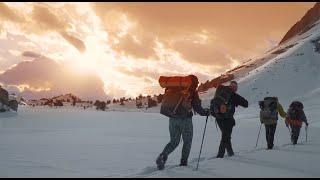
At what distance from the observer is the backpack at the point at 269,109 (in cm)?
1822

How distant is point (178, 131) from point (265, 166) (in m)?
2.52

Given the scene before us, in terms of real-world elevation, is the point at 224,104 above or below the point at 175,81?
below

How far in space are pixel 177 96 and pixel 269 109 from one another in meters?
7.90

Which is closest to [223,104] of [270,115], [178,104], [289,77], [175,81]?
[178,104]

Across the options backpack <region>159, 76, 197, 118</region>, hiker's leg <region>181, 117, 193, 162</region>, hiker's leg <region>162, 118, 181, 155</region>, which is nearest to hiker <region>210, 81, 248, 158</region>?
hiker's leg <region>181, 117, 193, 162</region>

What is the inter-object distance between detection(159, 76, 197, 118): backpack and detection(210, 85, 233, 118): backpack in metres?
2.87

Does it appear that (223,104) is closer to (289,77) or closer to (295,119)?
(295,119)

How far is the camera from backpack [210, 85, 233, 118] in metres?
14.3

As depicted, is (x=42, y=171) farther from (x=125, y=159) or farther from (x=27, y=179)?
(x=125, y=159)

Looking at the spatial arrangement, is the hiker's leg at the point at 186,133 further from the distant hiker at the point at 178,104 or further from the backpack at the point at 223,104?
the backpack at the point at 223,104

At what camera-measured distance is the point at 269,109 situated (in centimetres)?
1830

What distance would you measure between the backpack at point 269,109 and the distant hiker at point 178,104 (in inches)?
286

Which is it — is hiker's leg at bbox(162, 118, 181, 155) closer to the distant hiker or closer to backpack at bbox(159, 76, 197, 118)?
the distant hiker

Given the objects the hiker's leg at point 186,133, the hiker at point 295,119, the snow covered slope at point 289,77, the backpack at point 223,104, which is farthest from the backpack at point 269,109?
the snow covered slope at point 289,77
